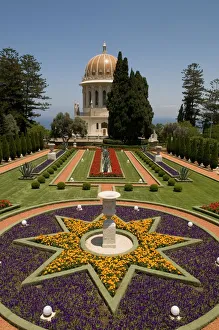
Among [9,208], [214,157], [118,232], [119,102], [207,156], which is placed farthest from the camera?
[119,102]

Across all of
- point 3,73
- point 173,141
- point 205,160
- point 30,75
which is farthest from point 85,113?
point 205,160

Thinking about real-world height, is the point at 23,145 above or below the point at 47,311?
above

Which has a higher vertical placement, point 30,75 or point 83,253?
point 30,75

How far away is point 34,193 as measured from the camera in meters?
20.6

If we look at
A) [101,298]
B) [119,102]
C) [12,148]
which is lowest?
[101,298]

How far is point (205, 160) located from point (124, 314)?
95.9 feet

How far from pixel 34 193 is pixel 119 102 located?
39990 mm

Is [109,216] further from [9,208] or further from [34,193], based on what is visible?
[34,193]

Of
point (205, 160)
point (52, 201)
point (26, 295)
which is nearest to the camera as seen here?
point (26, 295)

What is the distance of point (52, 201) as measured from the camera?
18562 millimetres

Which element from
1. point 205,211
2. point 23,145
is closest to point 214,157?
point 205,211

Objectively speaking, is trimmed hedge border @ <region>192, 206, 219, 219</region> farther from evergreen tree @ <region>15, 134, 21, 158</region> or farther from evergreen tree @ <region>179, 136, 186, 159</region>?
evergreen tree @ <region>15, 134, 21, 158</region>

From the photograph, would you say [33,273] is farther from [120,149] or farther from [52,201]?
[120,149]

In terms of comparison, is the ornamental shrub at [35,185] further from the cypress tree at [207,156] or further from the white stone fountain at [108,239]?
the cypress tree at [207,156]
